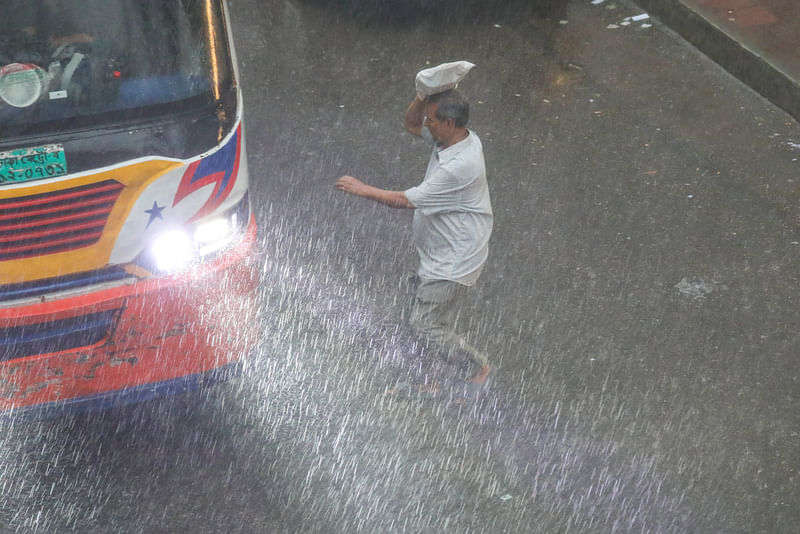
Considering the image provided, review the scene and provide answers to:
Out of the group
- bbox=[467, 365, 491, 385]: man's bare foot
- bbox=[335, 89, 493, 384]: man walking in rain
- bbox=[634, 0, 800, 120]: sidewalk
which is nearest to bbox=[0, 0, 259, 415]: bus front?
bbox=[335, 89, 493, 384]: man walking in rain

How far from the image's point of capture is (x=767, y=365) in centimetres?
527

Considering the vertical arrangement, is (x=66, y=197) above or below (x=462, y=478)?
above

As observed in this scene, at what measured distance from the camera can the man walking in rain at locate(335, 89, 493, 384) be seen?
Answer: 14.5ft

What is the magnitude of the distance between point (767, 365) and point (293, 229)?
316 cm

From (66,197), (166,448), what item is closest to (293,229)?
(166,448)

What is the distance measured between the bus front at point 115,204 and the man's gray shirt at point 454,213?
0.88 meters

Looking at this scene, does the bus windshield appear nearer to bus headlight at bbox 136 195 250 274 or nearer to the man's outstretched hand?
bus headlight at bbox 136 195 250 274

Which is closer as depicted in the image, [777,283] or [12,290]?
[12,290]

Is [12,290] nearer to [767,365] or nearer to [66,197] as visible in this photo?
[66,197]

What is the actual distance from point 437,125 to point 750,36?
5.48 meters

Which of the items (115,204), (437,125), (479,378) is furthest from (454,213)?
(115,204)

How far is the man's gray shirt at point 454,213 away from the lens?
14.5ft

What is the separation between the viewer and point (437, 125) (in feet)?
14.4

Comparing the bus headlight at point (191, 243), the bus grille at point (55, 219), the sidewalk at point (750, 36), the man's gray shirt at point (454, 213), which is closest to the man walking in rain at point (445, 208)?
the man's gray shirt at point (454, 213)
